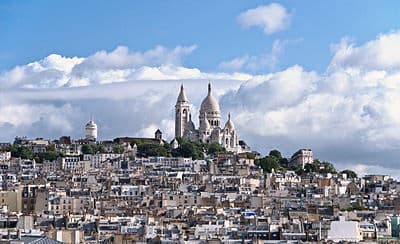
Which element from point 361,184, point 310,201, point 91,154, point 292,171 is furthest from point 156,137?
point 310,201

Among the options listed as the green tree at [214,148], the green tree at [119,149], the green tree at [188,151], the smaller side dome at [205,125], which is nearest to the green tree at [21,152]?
the green tree at [119,149]

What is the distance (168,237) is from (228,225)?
9.46 m

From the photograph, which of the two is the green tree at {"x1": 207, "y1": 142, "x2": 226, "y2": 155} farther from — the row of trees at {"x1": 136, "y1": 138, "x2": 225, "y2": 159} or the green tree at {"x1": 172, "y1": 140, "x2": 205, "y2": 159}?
the green tree at {"x1": 172, "y1": 140, "x2": 205, "y2": 159}

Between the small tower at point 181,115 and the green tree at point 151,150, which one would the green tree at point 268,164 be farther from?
the small tower at point 181,115

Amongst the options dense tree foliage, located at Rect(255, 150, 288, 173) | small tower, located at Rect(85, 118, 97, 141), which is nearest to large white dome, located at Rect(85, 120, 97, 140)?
small tower, located at Rect(85, 118, 97, 141)

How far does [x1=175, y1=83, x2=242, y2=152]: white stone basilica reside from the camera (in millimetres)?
149587

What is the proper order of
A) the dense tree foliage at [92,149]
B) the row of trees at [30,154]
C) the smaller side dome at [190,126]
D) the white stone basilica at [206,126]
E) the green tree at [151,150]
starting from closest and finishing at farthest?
the row of trees at [30,154] → the green tree at [151,150] → the dense tree foliage at [92,149] → the white stone basilica at [206,126] → the smaller side dome at [190,126]

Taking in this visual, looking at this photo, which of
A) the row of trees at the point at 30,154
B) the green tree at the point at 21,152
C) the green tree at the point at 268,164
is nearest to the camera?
the green tree at the point at 268,164

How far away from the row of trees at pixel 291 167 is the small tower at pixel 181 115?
22.5 meters

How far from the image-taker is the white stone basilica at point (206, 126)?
491 ft

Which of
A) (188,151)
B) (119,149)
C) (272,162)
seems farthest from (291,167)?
(119,149)

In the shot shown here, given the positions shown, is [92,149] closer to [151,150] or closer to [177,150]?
[151,150]

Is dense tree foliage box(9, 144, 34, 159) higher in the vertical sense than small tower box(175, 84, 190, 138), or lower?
lower

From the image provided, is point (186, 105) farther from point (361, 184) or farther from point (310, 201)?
point (310, 201)
